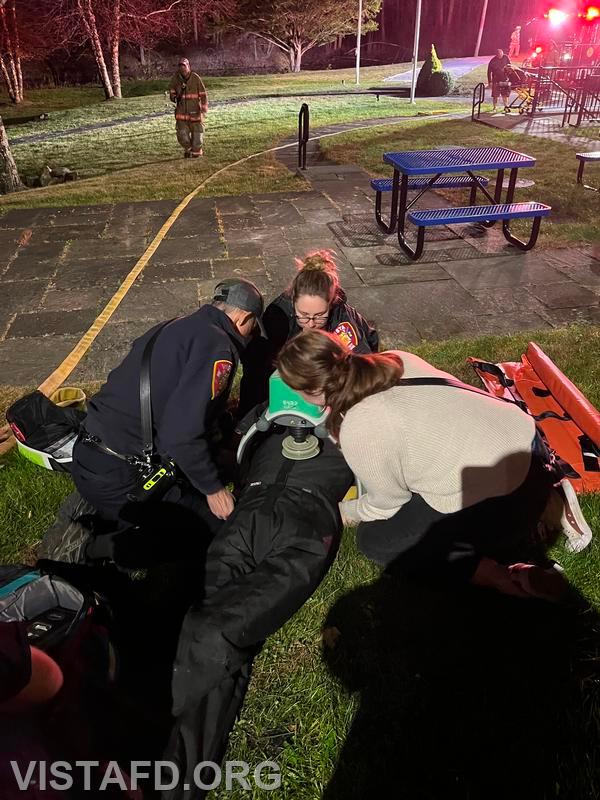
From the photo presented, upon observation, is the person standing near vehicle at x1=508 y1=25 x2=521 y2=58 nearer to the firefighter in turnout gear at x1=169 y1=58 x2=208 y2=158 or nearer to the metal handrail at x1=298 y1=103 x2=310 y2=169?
the firefighter in turnout gear at x1=169 y1=58 x2=208 y2=158

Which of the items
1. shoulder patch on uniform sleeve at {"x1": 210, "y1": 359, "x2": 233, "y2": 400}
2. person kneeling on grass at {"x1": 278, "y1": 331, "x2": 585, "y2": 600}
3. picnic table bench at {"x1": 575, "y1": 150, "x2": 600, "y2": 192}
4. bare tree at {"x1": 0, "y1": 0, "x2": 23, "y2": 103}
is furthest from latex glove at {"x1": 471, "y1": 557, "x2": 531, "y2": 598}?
bare tree at {"x1": 0, "y1": 0, "x2": 23, "y2": 103}

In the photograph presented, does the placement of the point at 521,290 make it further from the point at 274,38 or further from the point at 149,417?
the point at 274,38

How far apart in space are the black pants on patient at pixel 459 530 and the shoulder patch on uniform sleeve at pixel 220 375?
3.14 ft

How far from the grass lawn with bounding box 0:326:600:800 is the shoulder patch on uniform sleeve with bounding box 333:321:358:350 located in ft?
4.02

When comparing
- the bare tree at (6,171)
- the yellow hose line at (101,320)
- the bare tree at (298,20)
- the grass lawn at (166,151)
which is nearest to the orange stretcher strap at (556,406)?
the yellow hose line at (101,320)

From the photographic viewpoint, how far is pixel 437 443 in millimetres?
2094

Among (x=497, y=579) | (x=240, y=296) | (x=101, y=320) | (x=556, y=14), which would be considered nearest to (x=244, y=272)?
(x=101, y=320)

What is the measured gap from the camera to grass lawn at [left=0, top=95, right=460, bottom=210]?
942 centimetres

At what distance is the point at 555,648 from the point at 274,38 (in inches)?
1732

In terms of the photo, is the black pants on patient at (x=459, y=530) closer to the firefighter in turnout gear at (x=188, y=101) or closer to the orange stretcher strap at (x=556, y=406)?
the orange stretcher strap at (x=556, y=406)

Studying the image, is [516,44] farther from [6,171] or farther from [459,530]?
[459,530]

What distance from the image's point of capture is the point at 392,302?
5508 mm

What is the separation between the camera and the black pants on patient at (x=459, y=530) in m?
2.30

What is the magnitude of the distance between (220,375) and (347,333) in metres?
1.19
